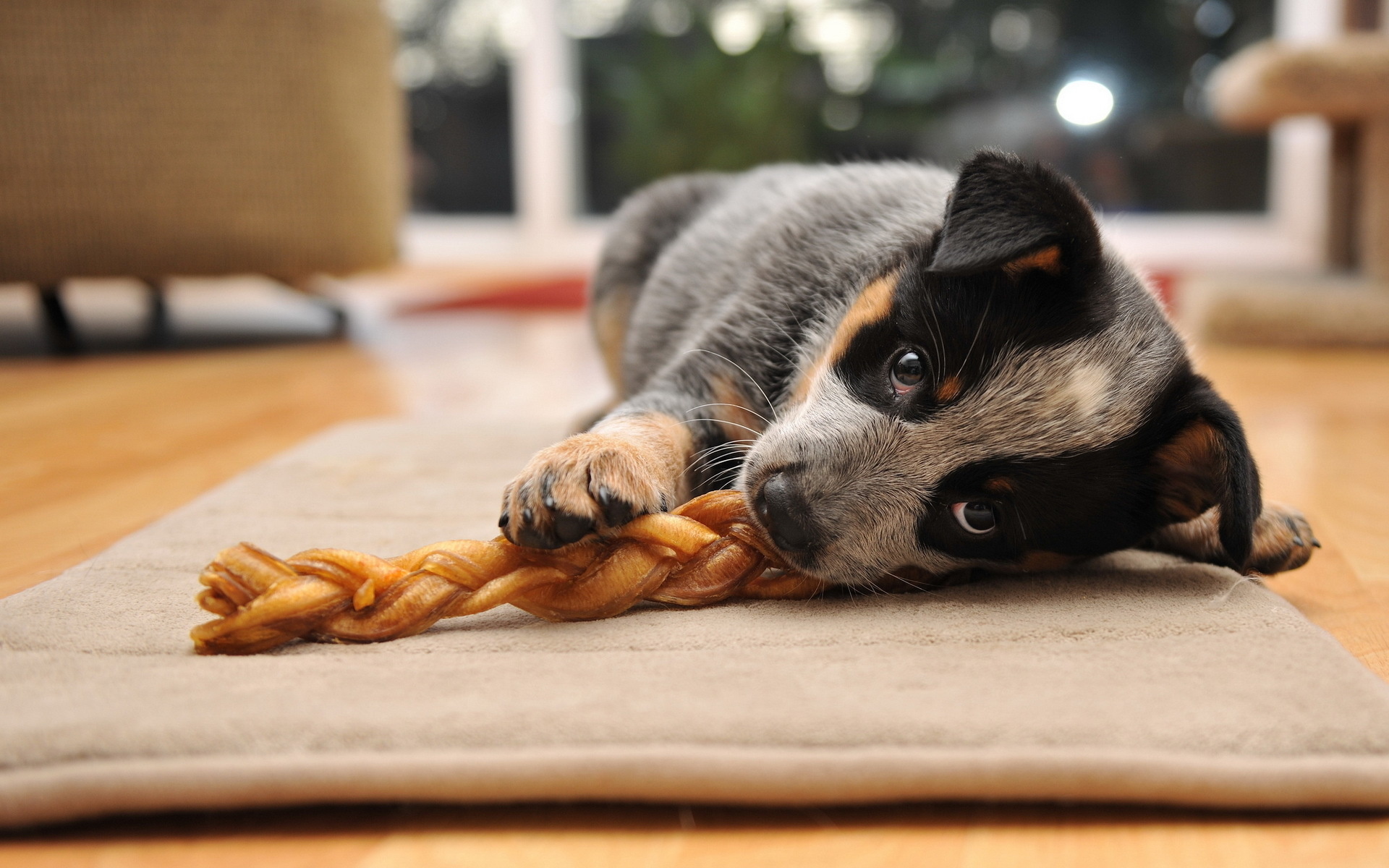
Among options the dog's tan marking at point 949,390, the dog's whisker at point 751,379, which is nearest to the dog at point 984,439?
the dog's tan marking at point 949,390

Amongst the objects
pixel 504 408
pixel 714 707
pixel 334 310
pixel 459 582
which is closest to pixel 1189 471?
pixel 714 707

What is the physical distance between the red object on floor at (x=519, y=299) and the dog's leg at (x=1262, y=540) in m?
4.99

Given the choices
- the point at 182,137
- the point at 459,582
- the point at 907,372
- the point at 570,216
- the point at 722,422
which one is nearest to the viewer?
the point at 459,582

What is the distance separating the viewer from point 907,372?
5.33 ft

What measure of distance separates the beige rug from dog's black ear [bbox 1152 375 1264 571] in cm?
12

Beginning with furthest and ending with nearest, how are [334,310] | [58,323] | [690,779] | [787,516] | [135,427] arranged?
[334,310] → [58,323] → [135,427] → [787,516] → [690,779]

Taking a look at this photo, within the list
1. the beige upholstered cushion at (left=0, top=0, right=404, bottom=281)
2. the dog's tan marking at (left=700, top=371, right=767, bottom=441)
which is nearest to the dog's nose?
the dog's tan marking at (left=700, top=371, right=767, bottom=441)

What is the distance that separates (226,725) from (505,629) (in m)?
0.39

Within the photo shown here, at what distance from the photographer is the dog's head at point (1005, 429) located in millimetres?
1521

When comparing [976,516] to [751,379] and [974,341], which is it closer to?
[974,341]

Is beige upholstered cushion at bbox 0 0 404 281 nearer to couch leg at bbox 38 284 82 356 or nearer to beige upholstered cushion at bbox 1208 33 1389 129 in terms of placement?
couch leg at bbox 38 284 82 356

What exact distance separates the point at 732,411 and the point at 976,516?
52 centimetres

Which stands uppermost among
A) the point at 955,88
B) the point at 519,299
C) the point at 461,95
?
the point at 461,95

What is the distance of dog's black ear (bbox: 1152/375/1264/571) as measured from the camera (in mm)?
1492
